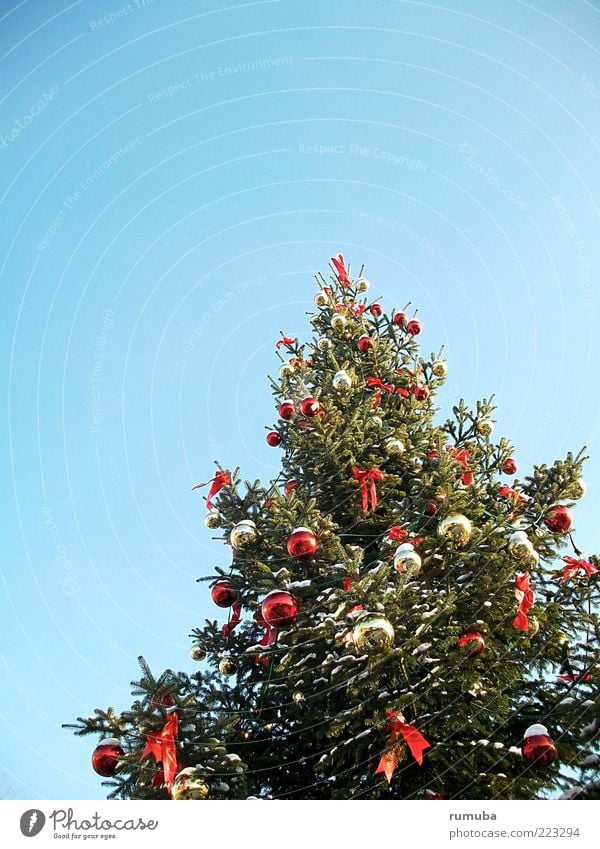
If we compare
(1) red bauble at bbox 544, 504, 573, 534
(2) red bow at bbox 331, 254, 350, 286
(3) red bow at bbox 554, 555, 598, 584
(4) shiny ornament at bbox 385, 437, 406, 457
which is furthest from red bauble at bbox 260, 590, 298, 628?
(2) red bow at bbox 331, 254, 350, 286

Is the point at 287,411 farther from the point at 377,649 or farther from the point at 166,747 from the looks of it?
the point at 166,747

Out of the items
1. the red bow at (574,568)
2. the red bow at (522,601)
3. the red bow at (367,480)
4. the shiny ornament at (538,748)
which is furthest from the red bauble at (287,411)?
the shiny ornament at (538,748)

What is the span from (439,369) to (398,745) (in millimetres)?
4155

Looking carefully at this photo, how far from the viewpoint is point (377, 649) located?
9.74ft

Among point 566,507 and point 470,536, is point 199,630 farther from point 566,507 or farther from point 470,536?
point 566,507

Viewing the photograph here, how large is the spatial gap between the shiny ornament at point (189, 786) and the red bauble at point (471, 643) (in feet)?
5.31

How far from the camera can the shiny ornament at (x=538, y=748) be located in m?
2.98

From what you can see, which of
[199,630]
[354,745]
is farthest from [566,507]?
[199,630]

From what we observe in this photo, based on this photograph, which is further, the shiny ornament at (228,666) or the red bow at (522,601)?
the shiny ornament at (228,666)

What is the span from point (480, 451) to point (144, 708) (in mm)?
3956

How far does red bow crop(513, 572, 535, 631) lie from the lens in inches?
134

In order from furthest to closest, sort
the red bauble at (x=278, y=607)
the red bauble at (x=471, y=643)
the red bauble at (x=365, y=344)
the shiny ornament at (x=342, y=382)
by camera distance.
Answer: the red bauble at (x=365, y=344)
the shiny ornament at (x=342, y=382)
the red bauble at (x=278, y=607)
the red bauble at (x=471, y=643)

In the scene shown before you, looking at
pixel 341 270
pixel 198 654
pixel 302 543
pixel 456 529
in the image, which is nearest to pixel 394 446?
pixel 456 529

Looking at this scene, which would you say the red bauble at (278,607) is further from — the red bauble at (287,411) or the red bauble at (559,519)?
the red bauble at (287,411)
